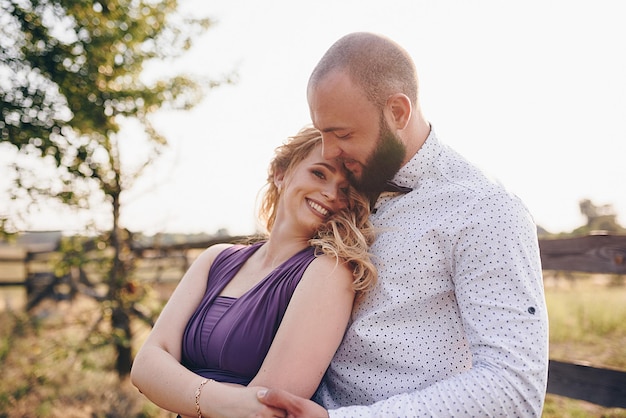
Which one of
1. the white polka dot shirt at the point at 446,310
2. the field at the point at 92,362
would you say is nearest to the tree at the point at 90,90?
the field at the point at 92,362

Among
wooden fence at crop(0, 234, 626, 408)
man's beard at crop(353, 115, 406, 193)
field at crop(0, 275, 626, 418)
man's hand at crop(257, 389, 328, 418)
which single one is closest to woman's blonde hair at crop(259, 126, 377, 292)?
man's beard at crop(353, 115, 406, 193)

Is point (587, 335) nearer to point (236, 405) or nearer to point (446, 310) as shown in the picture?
point (446, 310)

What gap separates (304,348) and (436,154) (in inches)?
35.7

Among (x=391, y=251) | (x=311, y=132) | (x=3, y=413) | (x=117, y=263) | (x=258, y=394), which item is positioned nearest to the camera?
(x=258, y=394)

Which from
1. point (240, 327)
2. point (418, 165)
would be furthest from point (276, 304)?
point (418, 165)

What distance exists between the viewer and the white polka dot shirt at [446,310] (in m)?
1.65

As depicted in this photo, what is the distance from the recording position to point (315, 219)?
229 cm

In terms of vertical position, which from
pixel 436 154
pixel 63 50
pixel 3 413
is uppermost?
pixel 63 50

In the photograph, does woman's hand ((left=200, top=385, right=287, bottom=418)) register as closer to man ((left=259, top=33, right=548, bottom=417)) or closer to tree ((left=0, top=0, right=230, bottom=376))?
man ((left=259, top=33, right=548, bottom=417))

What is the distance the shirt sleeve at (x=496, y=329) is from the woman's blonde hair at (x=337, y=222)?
1.15 ft

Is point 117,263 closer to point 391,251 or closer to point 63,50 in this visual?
point 63,50

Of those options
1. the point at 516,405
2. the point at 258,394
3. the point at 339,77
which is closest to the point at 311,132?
the point at 339,77

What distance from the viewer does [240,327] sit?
2123 millimetres

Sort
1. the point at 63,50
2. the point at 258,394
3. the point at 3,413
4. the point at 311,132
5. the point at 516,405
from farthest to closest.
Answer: the point at 3,413 → the point at 63,50 → the point at 311,132 → the point at 258,394 → the point at 516,405
